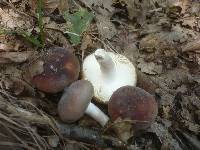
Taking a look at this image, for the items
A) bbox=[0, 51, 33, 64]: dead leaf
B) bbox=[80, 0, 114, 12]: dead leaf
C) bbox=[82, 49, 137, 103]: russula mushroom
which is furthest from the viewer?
bbox=[80, 0, 114, 12]: dead leaf

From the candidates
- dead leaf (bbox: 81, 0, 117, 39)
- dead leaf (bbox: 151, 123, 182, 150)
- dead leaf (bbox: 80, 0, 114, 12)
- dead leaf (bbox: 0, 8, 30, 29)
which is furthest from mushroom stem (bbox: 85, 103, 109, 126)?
dead leaf (bbox: 80, 0, 114, 12)

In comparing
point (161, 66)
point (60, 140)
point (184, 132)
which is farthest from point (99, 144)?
point (161, 66)

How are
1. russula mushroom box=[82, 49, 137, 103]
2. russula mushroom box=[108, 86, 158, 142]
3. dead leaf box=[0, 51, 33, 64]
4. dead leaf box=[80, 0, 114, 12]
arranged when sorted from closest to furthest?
russula mushroom box=[108, 86, 158, 142], russula mushroom box=[82, 49, 137, 103], dead leaf box=[0, 51, 33, 64], dead leaf box=[80, 0, 114, 12]

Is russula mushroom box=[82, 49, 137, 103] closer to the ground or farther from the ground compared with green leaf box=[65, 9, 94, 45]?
closer to the ground

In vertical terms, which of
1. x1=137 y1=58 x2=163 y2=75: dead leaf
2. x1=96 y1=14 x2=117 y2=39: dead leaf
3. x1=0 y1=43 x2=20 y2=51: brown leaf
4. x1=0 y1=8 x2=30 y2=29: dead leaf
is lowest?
x1=137 y1=58 x2=163 y2=75: dead leaf

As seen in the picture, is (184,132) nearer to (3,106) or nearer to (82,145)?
(82,145)

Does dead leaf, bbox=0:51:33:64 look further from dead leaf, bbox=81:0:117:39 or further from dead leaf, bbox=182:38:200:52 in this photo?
dead leaf, bbox=182:38:200:52
